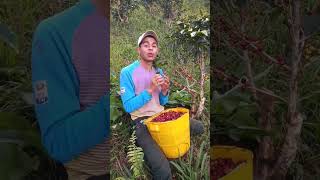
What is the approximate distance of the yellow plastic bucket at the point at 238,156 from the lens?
1.54 metres

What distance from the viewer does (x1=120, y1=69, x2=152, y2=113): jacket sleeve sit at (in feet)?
3.28

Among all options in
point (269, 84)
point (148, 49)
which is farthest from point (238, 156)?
point (148, 49)

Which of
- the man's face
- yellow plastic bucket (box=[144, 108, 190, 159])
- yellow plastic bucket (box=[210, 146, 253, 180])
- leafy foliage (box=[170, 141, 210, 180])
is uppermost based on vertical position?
the man's face

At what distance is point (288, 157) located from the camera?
5.34ft

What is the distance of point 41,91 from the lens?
113 cm

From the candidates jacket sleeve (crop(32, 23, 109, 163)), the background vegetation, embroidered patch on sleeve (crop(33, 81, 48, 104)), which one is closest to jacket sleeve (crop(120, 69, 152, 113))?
jacket sleeve (crop(32, 23, 109, 163))

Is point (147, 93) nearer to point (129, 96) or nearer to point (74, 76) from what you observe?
point (129, 96)

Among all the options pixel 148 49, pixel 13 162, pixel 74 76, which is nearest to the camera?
pixel 148 49

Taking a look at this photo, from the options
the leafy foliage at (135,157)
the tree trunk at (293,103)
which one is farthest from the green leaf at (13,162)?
the tree trunk at (293,103)

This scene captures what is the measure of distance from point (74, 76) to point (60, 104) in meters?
0.07

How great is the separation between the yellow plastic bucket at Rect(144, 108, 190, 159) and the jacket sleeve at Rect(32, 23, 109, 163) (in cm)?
13

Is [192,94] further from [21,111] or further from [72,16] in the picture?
[21,111]

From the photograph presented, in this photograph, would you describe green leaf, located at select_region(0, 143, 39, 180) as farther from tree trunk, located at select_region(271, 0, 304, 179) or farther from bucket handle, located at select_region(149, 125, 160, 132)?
tree trunk, located at select_region(271, 0, 304, 179)

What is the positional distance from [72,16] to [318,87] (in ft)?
3.35
